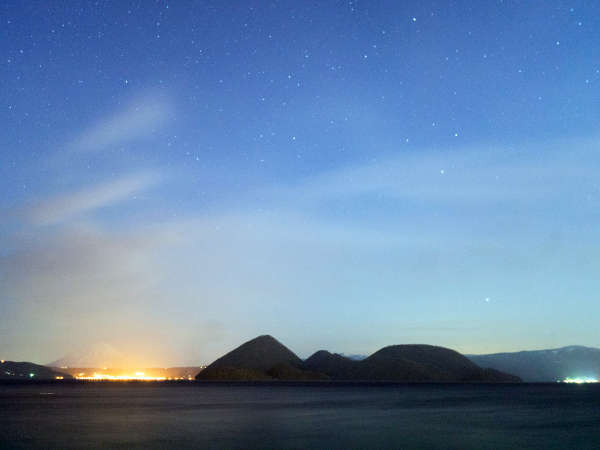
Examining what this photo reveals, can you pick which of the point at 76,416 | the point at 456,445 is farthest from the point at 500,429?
the point at 76,416

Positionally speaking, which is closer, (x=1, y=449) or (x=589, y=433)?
(x=1, y=449)

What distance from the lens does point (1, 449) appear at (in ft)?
65.5

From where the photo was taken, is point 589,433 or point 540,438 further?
point 589,433

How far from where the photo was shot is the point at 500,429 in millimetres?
28516

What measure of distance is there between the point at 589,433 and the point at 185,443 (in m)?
16.2

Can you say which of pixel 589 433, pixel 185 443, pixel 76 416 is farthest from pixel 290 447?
pixel 76 416

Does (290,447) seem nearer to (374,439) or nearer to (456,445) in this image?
(374,439)

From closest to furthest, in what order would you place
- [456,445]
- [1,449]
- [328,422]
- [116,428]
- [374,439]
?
1. [1,449]
2. [456,445]
3. [374,439]
4. [116,428]
5. [328,422]

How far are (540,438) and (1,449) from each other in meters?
18.8

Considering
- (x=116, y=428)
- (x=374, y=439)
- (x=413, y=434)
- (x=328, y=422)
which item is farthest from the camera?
(x=328, y=422)

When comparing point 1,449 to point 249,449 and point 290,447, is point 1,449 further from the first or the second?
point 290,447

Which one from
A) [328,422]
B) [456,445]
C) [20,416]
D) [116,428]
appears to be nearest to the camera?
[456,445]

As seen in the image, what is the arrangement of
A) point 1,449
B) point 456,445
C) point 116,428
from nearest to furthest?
point 1,449 → point 456,445 → point 116,428

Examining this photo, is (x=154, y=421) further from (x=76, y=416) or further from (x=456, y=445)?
(x=456, y=445)
